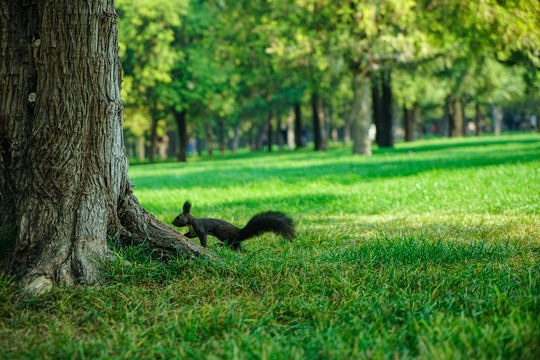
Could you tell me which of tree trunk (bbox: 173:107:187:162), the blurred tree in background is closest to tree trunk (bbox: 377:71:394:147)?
the blurred tree in background

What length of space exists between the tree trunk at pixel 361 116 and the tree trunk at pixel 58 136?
18.9 m

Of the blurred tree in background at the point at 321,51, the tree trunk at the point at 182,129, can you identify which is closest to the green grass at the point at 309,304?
the blurred tree in background at the point at 321,51

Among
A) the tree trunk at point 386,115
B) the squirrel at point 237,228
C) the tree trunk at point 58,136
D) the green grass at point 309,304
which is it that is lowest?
the green grass at point 309,304

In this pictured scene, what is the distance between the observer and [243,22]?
21188mm

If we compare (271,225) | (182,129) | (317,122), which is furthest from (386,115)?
(271,225)

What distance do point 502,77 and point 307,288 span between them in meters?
45.0

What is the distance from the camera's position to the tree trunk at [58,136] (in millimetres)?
3418

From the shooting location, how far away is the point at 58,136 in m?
3.48

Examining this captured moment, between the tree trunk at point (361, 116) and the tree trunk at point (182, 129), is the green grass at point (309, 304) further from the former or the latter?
the tree trunk at point (182, 129)

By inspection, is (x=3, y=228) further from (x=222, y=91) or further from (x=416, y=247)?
(x=222, y=91)

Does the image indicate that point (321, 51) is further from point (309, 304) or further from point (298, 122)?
point (298, 122)

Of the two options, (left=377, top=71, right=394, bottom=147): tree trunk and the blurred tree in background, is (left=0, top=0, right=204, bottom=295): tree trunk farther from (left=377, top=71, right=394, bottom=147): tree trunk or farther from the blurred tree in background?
(left=377, top=71, right=394, bottom=147): tree trunk

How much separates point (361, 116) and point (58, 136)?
769 inches

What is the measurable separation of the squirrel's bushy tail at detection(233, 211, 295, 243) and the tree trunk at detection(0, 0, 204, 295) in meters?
1.30
